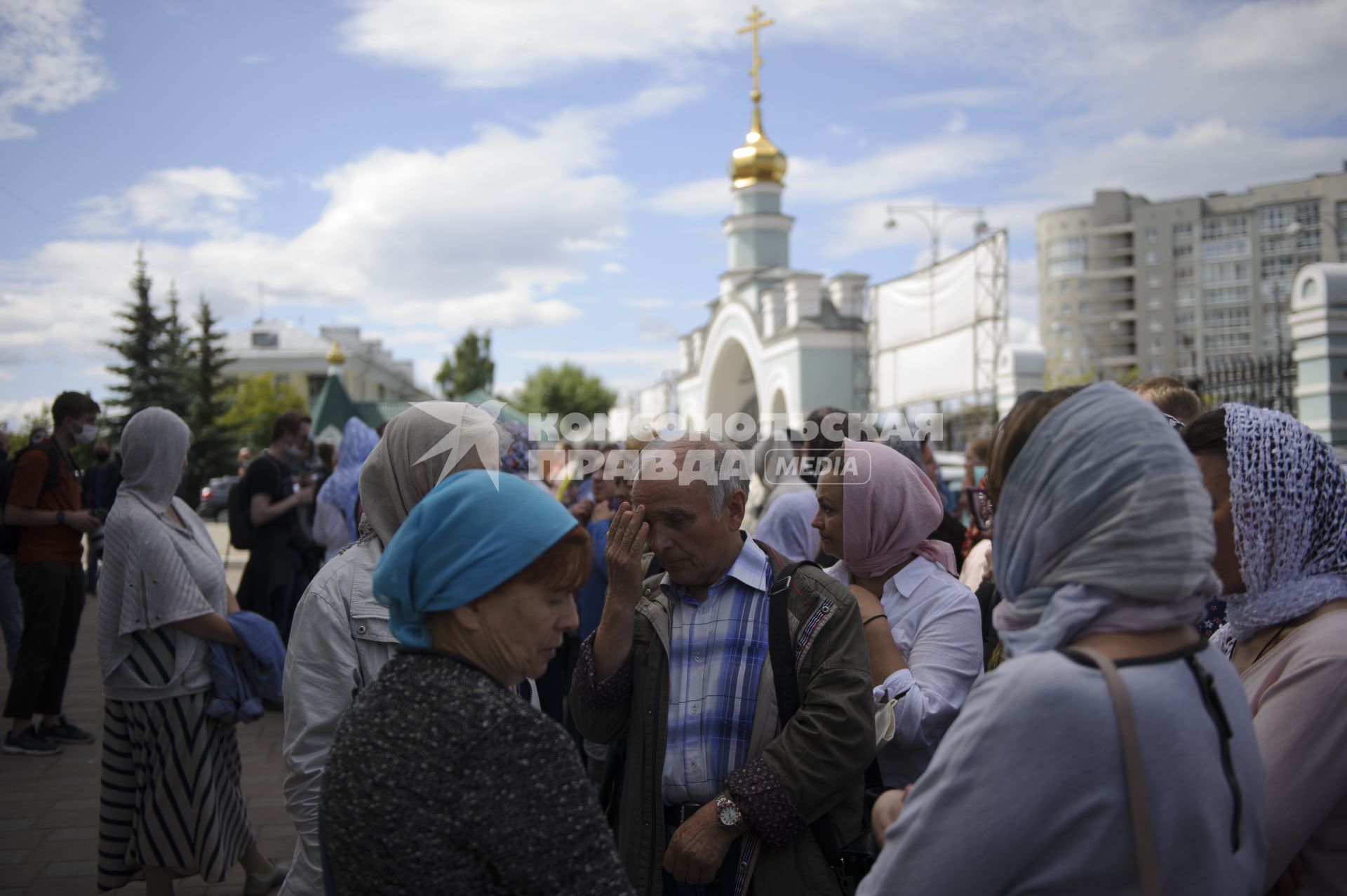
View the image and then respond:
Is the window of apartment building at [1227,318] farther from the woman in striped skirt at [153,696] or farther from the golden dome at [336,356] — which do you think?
the woman in striped skirt at [153,696]

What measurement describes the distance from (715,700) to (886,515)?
2.78 ft

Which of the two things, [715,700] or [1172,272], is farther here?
[1172,272]

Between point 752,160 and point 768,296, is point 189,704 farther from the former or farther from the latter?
point 752,160

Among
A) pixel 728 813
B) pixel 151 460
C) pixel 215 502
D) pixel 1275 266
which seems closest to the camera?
pixel 728 813

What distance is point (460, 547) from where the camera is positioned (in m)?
1.73

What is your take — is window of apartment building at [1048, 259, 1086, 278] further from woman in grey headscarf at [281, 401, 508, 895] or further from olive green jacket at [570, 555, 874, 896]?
woman in grey headscarf at [281, 401, 508, 895]

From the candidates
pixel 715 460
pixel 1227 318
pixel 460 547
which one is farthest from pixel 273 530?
pixel 1227 318

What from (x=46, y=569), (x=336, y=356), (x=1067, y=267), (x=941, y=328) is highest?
(x=1067, y=267)

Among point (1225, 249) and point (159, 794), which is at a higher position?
point (1225, 249)

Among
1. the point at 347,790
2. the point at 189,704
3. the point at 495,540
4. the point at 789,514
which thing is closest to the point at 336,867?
the point at 347,790

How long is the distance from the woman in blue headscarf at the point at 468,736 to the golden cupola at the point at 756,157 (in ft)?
123

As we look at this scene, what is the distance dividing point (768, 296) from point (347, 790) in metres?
32.6

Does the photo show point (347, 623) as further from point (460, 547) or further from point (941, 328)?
point (941, 328)

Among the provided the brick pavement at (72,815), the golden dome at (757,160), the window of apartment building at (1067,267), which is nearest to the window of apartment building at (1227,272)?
the window of apartment building at (1067,267)
